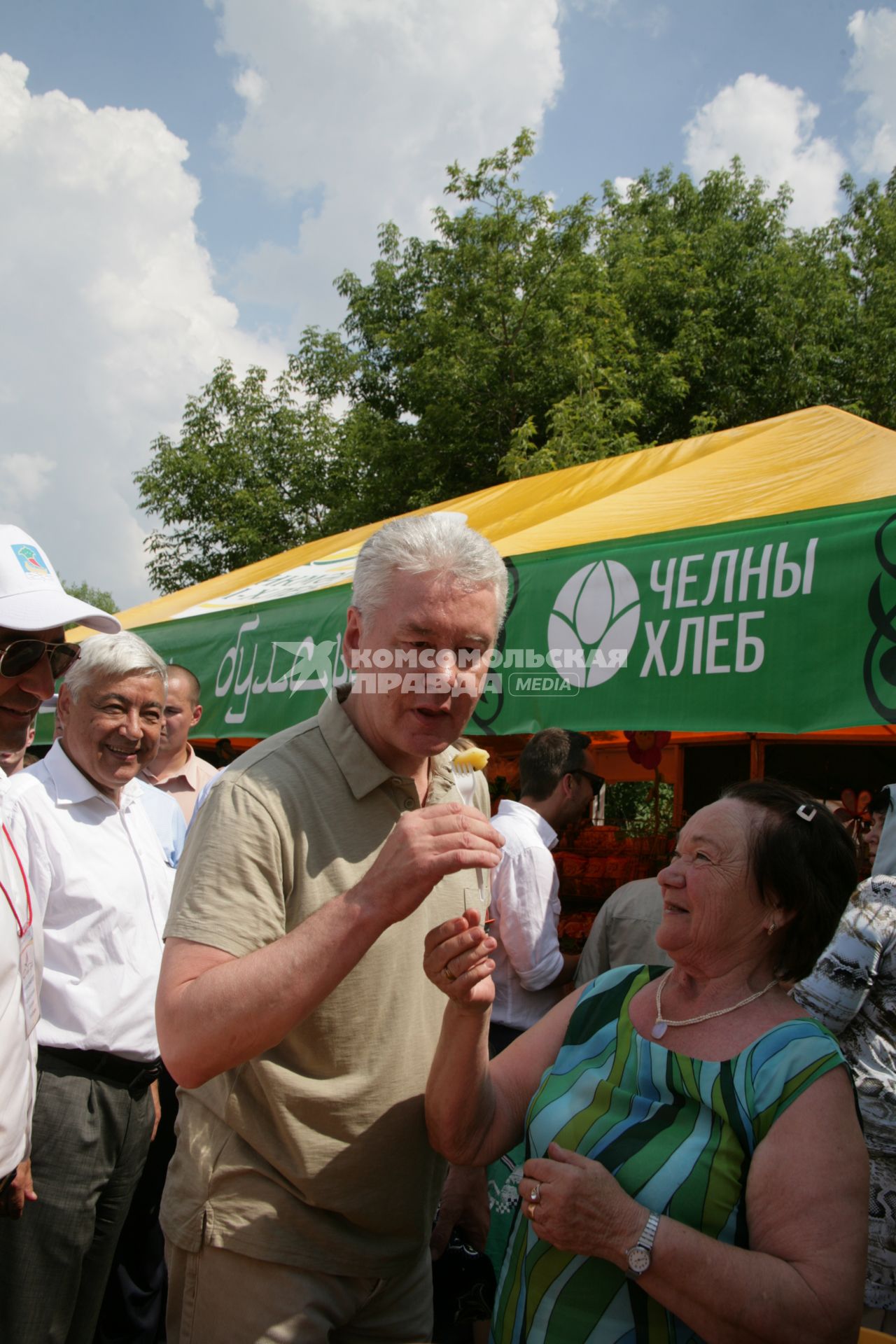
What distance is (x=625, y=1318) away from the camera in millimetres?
1487

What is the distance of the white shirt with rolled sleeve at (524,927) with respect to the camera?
3389mm

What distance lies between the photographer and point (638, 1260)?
142 centimetres

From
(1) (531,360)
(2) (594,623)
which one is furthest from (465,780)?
(1) (531,360)

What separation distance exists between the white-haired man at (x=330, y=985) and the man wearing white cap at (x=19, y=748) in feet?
1.34

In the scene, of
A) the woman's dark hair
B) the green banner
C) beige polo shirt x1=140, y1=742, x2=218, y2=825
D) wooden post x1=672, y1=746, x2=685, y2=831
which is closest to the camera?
the woman's dark hair

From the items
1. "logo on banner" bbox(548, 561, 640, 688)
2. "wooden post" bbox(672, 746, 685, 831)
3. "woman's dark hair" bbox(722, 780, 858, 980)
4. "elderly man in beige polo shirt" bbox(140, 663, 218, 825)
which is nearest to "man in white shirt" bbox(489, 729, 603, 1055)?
"logo on banner" bbox(548, 561, 640, 688)

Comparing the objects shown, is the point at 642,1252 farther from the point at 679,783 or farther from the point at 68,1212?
the point at 679,783

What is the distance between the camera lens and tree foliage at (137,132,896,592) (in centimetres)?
1495

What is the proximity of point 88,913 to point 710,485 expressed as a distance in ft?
10.5

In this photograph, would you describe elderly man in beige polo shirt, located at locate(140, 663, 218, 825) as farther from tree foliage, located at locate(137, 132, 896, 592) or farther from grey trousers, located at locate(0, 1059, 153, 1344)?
tree foliage, located at locate(137, 132, 896, 592)

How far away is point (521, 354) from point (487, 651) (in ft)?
46.7

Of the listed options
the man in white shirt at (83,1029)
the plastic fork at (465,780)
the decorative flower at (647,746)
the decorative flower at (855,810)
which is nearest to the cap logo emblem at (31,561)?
the man in white shirt at (83,1029)

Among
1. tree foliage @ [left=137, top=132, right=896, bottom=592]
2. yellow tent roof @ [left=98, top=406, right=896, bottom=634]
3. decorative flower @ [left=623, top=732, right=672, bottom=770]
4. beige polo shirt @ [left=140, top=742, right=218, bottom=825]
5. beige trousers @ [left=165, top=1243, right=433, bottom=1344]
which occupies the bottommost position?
beige trousers @ [left=165, top=1243, right=433, bottom=1344]

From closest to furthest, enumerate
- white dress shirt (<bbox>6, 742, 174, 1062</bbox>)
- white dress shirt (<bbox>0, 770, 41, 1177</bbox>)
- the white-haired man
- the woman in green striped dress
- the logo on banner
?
1. the white-haired man
2. the woman in green striped dress
3. white dress shirt (<bbox>0, 770, 41, 1177</bbox>)
4. white dress shirt (<bbox>6, 742, 174, 1062</bbox>)
5. the logo on banner
